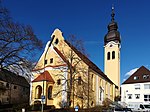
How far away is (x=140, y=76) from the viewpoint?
2424 inches

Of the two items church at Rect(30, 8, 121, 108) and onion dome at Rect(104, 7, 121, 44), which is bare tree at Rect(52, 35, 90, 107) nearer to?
church at Rect(30, 8, 121, 108)

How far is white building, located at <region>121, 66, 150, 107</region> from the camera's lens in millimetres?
58188

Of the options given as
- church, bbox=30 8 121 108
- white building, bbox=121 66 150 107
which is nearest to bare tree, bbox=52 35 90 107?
church, bbox=30 8 121 108

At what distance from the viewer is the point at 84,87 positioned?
43938 millimetres

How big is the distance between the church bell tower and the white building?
8127mm

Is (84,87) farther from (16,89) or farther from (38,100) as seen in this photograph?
(16,89)

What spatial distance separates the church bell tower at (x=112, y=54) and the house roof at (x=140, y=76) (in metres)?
8.06

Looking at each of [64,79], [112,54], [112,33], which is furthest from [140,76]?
[64,79]

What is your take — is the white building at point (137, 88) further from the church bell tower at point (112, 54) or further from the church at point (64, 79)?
the church at point (64, 79)

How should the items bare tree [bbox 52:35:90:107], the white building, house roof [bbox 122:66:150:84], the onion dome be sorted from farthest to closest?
the onion dome, house roof [bbox 122:66:150:84], the white building, bare tree [bbox 52:35:90:107]

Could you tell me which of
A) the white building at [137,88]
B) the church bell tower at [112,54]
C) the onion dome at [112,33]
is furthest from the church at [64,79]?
the onion dome at [112,33]

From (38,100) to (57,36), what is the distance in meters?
14.3

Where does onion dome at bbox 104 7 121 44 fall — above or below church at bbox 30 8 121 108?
above

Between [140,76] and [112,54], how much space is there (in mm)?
13083
